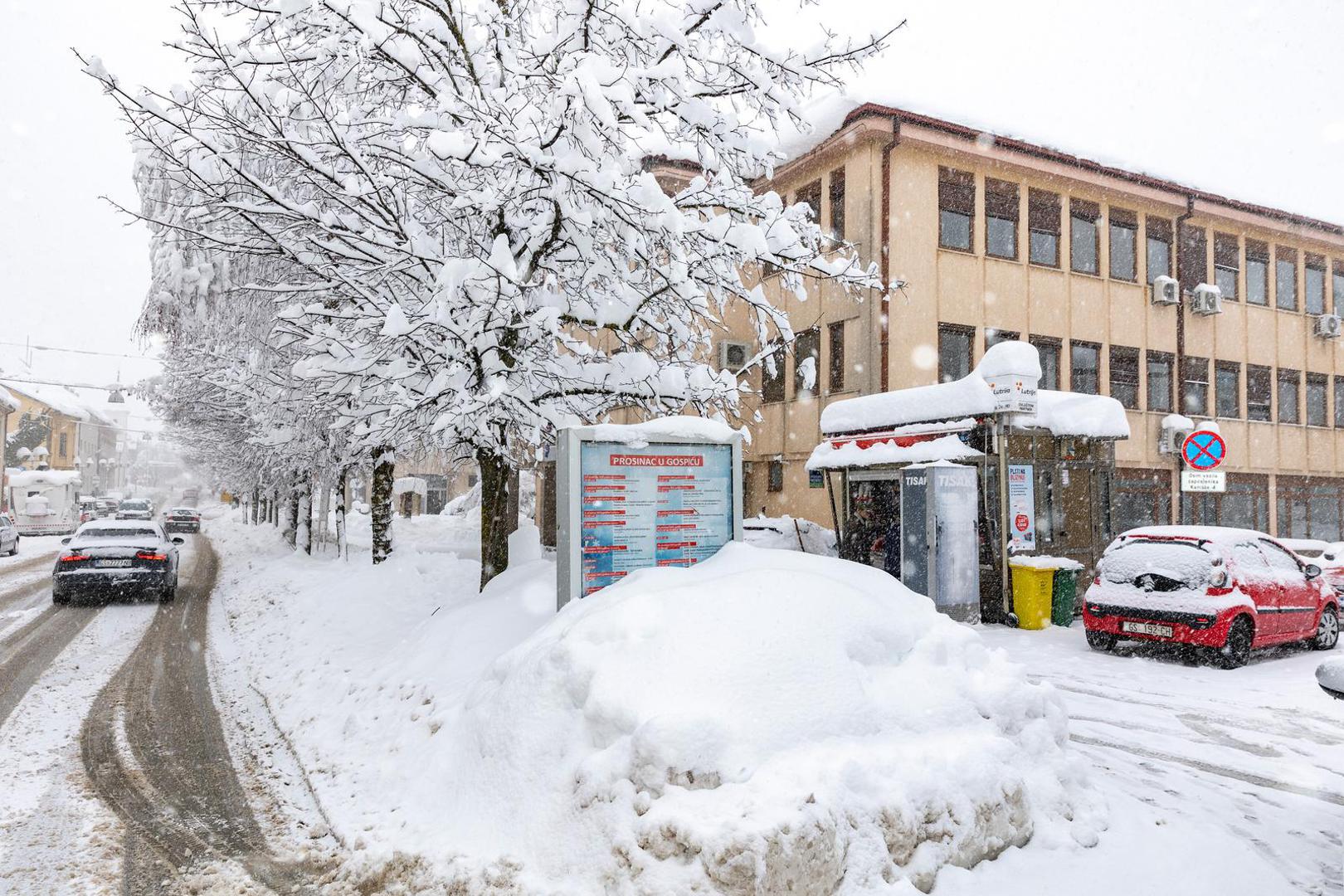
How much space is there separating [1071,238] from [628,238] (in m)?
17.9

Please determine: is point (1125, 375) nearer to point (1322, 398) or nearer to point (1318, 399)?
point (1318, 399)

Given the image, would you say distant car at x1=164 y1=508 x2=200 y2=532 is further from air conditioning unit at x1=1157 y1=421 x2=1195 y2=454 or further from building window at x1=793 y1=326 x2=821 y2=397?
air conditioning unit at x1=1157 y1=421 x2=1195 y2=454

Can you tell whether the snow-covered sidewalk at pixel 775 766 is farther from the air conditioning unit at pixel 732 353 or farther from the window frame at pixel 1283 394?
the window frame at pixel 1283 394

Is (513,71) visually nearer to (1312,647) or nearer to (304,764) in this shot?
(304,764)

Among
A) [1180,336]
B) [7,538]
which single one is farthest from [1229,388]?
[7,538]

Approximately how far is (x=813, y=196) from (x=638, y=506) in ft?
50.8

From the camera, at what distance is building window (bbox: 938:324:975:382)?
18.8 meters

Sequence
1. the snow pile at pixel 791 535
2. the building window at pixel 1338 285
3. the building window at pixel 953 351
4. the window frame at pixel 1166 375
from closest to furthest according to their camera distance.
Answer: the snow pile at pixel 791 535 → the building window at pixel 953 351 → the window frame at pixel 1166 375 → the building window at pixel 1338 285

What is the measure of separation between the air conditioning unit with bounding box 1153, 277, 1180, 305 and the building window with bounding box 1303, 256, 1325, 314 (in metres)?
7.51

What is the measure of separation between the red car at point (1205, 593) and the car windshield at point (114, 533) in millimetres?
16557

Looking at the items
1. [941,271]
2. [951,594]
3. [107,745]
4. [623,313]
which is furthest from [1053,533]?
[107,745]

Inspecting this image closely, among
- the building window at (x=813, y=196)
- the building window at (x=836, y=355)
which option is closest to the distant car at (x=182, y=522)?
the building window at (x=813, y=196)

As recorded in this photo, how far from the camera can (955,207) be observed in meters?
19.0

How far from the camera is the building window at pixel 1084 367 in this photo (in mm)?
20766
